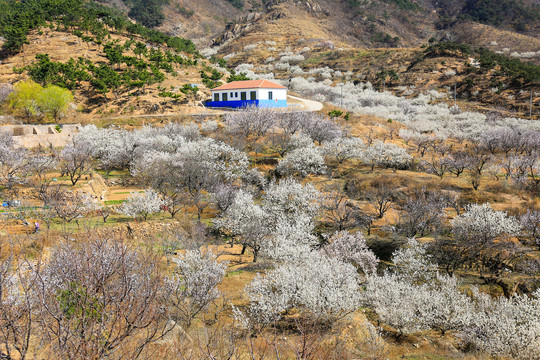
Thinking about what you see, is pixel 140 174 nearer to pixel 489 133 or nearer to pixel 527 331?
pixel 527 331

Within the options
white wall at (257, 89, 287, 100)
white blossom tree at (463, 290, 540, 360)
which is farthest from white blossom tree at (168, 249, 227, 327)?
white wall at (257, 89, 287, 100)

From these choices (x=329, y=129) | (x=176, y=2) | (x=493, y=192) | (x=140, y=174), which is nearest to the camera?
(x=493, y=192)

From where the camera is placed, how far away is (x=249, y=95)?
56344 mm

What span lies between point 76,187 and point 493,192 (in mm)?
35357

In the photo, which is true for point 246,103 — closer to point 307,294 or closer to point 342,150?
point 342,150

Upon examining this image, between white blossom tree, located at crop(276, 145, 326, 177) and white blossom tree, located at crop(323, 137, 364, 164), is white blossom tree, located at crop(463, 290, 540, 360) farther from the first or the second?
white blossom tree, located at crop(323, 137, 364, 164)

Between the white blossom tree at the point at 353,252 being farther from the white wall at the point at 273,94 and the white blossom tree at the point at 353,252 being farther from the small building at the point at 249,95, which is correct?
the white wall at the point at 273,94

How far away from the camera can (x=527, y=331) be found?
13.5m

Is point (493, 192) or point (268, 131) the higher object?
point (268, 131)

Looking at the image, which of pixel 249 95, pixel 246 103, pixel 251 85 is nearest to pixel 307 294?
pixel 246 103

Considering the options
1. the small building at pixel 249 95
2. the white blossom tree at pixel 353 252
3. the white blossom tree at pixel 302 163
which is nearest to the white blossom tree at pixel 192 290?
the white blossom tree at pixel 353 252

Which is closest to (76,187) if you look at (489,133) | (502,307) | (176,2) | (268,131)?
(268,131)

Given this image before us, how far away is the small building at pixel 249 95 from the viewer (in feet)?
184

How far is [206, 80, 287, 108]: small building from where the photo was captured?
5594 centimetres
